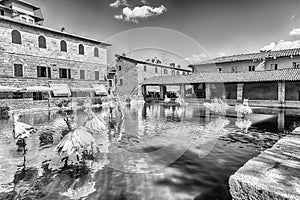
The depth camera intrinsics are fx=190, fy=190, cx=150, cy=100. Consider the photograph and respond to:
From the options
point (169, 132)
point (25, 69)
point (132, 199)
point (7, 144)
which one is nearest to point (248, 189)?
point (132, 199)

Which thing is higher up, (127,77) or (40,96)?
(127,77)

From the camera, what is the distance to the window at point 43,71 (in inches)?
976

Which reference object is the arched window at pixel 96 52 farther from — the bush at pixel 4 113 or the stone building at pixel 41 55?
the bush at pixel 4 113

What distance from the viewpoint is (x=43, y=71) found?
2523 cm

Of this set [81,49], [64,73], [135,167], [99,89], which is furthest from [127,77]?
[135,167]

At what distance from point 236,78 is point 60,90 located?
80.7ft

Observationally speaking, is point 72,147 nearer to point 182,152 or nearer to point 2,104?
point 182,152

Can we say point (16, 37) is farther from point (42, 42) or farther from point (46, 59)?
point (46, 59)

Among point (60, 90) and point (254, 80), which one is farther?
point (60, 90)

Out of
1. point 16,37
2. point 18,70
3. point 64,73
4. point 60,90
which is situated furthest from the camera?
point 64,73

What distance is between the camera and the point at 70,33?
2789 centimetres

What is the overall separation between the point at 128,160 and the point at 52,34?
2543 centimetres

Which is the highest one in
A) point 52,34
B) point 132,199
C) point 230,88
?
point 52,34

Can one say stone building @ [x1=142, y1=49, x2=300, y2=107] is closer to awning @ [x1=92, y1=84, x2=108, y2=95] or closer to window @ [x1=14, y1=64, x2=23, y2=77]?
awning @ [x1=92, y1=84, x2=108, y2=95]
